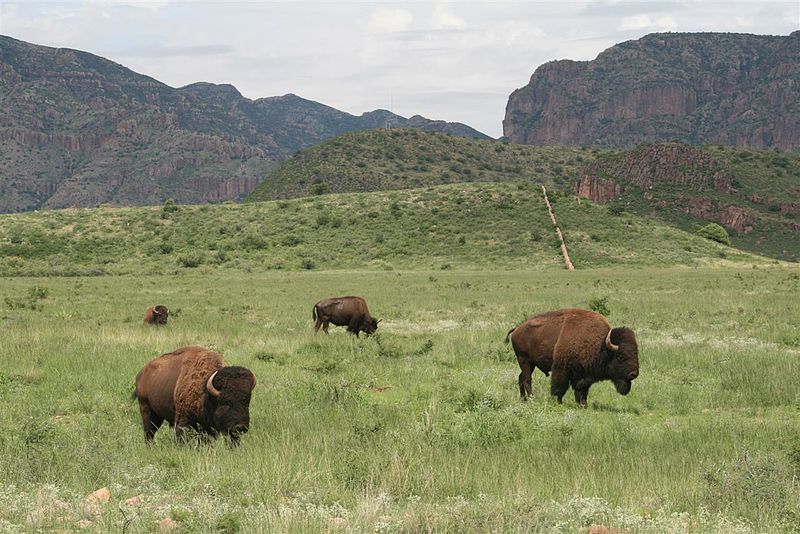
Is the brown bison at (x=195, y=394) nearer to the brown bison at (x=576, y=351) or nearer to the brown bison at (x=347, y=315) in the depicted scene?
the brown bison at (x=576, y=351)

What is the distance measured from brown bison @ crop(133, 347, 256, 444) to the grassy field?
0.30 m

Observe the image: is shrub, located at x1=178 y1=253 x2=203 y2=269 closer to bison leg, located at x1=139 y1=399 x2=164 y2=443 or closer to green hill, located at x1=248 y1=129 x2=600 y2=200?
bison leg, located at x1=139 y1=399 x2=164 y2=443

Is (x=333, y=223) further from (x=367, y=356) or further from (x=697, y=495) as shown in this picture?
(x=697, y=495)

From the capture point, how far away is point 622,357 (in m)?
11.2

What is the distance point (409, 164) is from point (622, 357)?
121889mm

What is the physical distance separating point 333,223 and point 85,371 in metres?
60.2

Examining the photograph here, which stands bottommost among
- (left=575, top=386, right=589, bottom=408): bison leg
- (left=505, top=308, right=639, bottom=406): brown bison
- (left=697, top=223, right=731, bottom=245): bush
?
(left=697, top=223, right=731, bottom=245): bush

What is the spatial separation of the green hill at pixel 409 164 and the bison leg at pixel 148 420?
109 meters

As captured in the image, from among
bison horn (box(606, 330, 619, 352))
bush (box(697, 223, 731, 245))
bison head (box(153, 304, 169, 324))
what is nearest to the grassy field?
bison head (box(153, 304, 169, 324))

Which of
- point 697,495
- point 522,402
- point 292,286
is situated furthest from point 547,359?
point 292,286

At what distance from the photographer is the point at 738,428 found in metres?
9.51

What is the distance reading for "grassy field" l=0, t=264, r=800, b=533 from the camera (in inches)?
234

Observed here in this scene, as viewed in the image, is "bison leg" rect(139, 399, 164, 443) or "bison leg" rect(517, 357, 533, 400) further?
"bison leg" rect(517, 357, 533, 400)

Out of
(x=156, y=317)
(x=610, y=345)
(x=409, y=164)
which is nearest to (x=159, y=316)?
(x=156, y=317)
